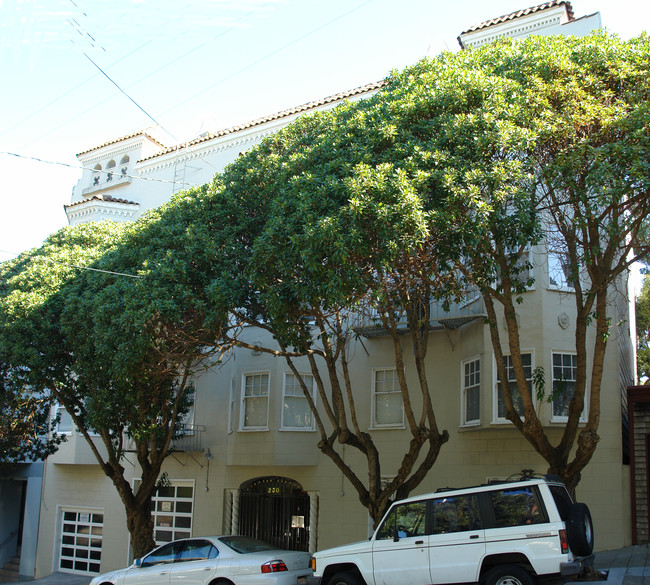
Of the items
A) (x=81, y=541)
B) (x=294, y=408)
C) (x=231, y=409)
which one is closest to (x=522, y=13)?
(x=294, y=408)

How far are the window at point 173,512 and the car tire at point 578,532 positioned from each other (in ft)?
44.8

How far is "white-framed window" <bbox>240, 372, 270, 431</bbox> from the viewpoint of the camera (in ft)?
64.5

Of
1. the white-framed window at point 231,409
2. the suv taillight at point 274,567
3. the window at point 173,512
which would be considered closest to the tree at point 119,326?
the white-framed window at point 231,409

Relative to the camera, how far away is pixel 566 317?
52.5 feet

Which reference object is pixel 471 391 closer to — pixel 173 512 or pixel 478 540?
pixel 478 540

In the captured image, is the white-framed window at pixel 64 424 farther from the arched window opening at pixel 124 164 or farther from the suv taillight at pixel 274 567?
the suv taillight at pixel 274 567

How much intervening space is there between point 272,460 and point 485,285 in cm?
901

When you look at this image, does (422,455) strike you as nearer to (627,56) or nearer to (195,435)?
(195,435)

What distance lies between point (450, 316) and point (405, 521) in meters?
7.03

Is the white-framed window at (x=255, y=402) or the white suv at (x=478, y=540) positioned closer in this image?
the white suv at (x=478, y=540)

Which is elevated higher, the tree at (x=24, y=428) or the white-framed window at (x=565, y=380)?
the white-framed window at (x=565, y=380)

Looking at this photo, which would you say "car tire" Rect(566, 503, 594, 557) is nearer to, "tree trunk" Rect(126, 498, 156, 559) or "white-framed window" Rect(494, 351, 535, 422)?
"white-framed window" Rect(494, 351, 535, 422)

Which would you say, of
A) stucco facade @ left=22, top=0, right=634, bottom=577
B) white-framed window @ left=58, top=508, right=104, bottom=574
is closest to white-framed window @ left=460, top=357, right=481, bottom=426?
stucco facade @ left=22, top=0, right=634, bottom=577

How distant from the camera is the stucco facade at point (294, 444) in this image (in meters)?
15.8
